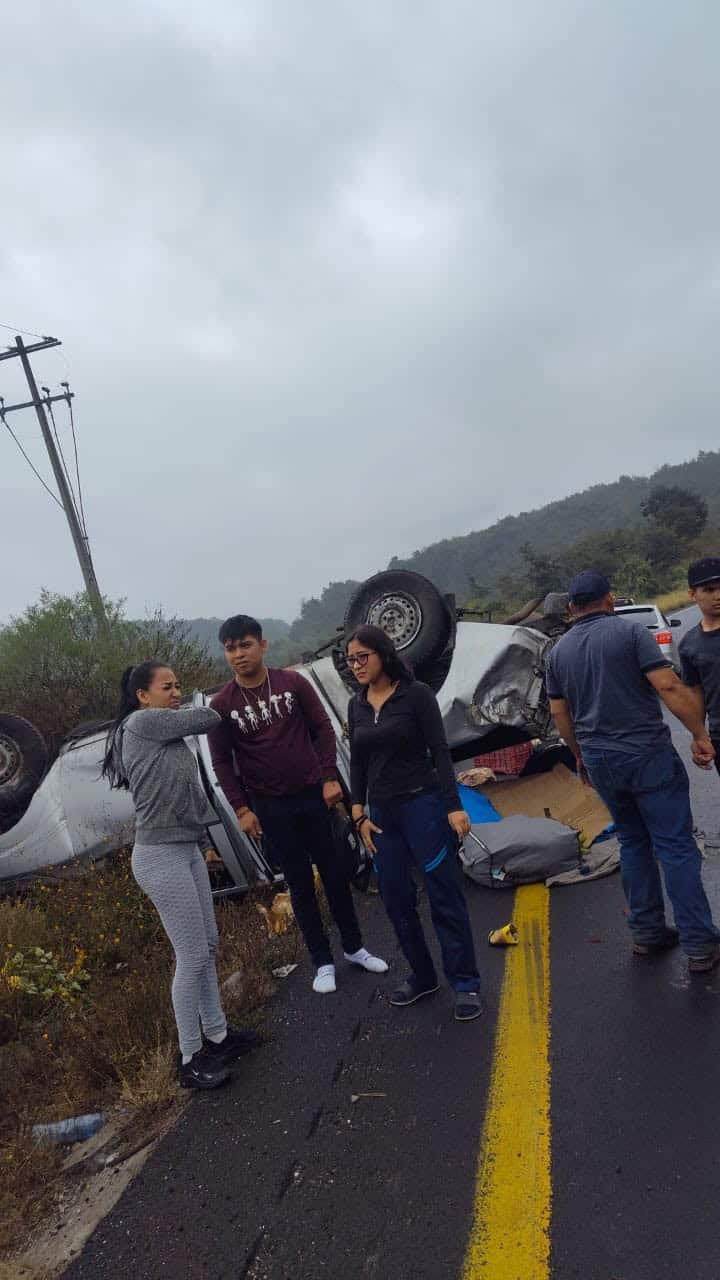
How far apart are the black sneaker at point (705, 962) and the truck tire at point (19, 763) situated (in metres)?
5.73

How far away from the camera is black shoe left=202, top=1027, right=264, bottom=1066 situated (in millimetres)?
3193

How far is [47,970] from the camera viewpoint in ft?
14.7

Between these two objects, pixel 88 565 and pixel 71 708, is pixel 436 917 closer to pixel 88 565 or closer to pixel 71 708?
pixel 71 708

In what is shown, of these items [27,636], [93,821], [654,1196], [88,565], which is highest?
[88,565]

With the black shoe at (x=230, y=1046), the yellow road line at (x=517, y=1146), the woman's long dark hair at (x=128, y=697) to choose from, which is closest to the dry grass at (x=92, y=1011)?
the black shoe at (x=230, y=1046)

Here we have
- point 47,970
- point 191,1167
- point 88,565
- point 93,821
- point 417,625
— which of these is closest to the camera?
point 191,1167

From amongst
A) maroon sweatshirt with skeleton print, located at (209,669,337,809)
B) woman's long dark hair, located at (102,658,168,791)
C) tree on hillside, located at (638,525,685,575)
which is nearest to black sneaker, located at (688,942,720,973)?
maroon sweatshirt with skeleton print, located at (209,669,337,809)

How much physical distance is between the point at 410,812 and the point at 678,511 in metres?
61.5

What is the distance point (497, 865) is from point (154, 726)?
8.23ft

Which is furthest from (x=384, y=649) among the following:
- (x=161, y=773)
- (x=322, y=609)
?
(x=322, y=609)

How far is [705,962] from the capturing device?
3.12 metres

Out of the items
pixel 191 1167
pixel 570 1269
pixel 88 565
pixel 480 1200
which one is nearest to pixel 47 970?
pixel 191 1167

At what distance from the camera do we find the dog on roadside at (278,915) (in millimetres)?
4621

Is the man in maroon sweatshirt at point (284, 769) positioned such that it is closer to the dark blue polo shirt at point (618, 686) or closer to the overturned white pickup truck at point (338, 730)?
the dark blue polo shirt at point (618, 686)
